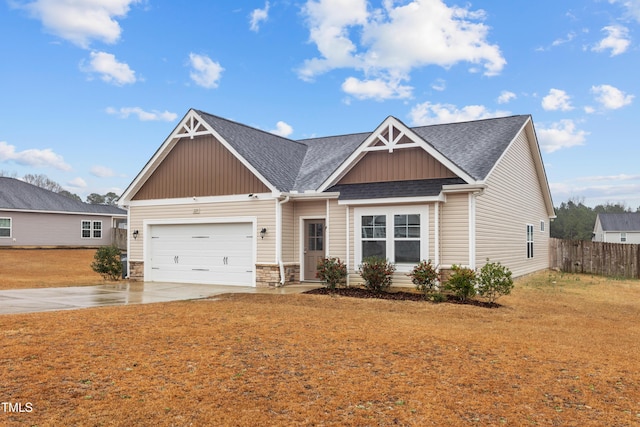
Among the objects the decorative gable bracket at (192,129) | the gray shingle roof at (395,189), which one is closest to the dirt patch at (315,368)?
the gray shingle roof at (395,189)

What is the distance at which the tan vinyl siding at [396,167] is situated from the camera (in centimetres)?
1497

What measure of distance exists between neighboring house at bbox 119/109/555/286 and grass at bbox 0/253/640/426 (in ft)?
14.7

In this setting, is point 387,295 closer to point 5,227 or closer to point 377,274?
point 377,274

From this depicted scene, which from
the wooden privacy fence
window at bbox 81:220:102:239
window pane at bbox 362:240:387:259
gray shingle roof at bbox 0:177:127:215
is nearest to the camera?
window pane at bbox 362:240:387:259

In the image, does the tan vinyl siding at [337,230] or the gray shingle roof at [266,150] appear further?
the gray shingle roof at [266,150]

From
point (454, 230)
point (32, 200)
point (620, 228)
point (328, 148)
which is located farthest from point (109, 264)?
point (620, 228)

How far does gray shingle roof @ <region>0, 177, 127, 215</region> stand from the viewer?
33763 mm

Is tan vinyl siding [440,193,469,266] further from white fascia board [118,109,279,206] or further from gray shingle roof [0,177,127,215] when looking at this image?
gray shingle roof [0,177,127,215]

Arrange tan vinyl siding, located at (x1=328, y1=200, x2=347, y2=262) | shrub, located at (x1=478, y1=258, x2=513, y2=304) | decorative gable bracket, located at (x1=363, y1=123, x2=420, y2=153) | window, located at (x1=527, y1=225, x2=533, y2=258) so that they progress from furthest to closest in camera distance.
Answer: window, located at (x1=527, y1=225, x2=533, y2=258)
tan vinyl siding, located at (x1=328, y1=200, x2=347, y2=262)
decorative gable bracket, located at (x1=363, y1=123, x2=420, y2=153)
shrub, located at (x1=478, y1=258, x2=513, y2=304)

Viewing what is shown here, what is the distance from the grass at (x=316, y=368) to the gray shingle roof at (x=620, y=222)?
2153 inches

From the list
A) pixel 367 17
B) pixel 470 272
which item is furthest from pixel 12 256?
pixel 470 272

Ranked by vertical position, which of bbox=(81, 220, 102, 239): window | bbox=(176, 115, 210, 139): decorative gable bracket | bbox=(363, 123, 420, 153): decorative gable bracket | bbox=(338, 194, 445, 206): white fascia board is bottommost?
bbox=(81, 220, 102, 239): window

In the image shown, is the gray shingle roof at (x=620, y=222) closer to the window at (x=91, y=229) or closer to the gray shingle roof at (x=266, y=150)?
the gray shingle roof at (x=266, y=150)

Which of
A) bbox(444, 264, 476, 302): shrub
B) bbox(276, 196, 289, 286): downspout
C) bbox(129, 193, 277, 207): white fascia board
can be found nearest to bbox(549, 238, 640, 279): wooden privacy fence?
bbox(444, 264, 476, 302): shrub
